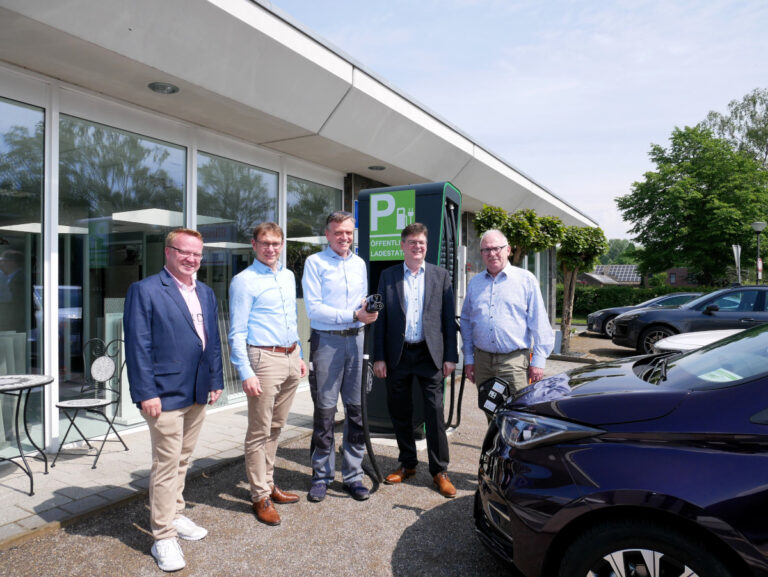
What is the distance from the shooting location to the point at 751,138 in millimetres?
33844

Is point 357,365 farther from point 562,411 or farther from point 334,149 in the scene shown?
point 334,149

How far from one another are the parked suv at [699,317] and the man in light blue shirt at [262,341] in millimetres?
9969

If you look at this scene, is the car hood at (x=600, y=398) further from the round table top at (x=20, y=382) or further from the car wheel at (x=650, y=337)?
the car wheel at (x=650, y=337)

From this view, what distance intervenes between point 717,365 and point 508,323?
1492mm

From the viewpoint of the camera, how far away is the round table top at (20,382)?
357cm

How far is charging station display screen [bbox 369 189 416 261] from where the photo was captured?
5086 millimetres

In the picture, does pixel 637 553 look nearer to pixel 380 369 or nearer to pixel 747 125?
pixel 380 369

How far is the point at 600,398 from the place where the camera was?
93.0 inches

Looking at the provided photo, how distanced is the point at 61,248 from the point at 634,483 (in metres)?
5.04

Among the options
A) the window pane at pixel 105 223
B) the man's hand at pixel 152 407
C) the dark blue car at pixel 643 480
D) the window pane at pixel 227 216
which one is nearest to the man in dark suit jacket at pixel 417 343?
the dark blue car at pixel 643 480

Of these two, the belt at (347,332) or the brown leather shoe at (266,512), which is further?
the belt at (347,332)

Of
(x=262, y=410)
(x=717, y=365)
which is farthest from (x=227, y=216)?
(x=717, y=365)

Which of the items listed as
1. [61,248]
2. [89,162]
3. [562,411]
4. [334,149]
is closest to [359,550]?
[562,411]

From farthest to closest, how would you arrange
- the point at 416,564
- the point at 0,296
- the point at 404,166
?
the point at 404,166, the point at 0,296, the point at 416,564
